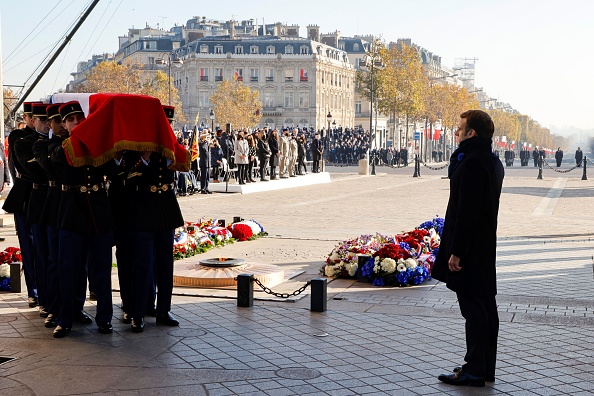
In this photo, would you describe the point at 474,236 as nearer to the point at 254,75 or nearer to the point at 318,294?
the point at 318,294

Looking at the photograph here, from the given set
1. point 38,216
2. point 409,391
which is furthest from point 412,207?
point 409,391

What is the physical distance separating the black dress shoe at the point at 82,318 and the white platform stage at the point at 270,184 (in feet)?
66.8

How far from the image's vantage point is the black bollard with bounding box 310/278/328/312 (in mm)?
9211

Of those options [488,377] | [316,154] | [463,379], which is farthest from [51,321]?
[316,154]

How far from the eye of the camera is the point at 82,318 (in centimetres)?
855

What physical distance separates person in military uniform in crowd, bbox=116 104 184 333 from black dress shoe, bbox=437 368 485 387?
2.90 m

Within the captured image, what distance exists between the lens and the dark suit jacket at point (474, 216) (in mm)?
6535

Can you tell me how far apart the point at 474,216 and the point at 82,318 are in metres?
3.98

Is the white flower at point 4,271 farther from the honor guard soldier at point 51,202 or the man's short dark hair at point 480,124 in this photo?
the man's short dark hair at point 480,124

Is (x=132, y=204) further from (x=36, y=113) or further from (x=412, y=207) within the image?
(x=412, y=207)

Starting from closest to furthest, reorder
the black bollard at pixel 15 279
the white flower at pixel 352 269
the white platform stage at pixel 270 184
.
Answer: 1. the black bollard at pixel 15 279
2. the white flower at pixel 352 269
3. the white platform stage at pixel 270 184

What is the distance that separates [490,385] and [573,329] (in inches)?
91.0

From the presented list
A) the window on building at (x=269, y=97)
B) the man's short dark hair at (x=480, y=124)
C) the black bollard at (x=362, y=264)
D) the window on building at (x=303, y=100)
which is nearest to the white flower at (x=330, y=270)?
the black bollard at (x=362, y=264)

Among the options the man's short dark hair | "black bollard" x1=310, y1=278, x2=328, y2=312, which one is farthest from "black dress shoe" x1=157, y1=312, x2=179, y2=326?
the man's short dark hair
